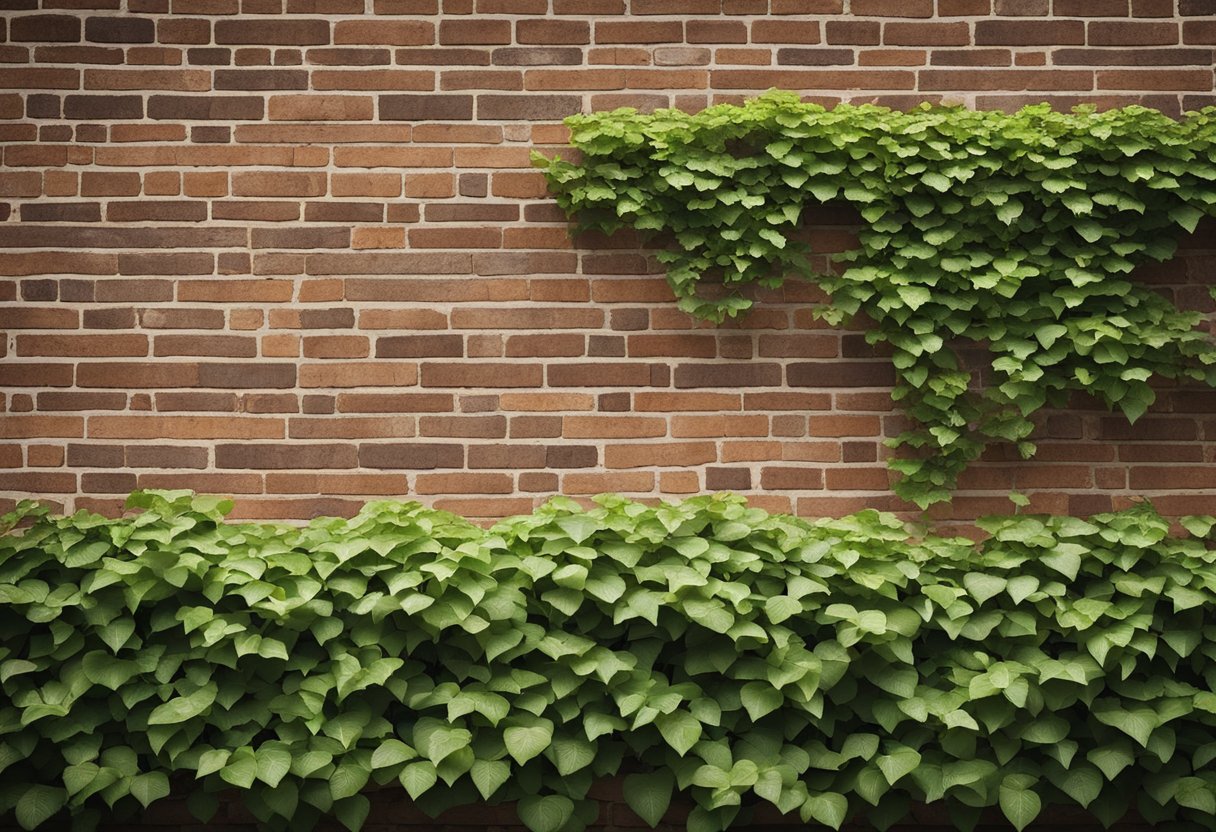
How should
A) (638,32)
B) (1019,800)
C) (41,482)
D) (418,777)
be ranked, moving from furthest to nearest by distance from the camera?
(638,32) < (41,482) < (1019,800) < (418,777)

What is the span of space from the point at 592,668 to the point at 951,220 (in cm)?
180

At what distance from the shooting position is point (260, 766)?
243 cm

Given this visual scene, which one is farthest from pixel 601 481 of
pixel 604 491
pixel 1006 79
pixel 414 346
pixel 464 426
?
pixel 1006 79

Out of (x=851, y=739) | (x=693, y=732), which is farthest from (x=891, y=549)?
(x=693, y=732)

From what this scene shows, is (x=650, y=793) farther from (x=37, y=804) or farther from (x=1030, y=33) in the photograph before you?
(x=1030, y=33)

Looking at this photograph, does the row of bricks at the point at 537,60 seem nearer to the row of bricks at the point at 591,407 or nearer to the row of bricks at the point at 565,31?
the row of bricks at the point at 565,31

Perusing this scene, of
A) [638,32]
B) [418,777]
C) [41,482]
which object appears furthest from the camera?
[638,32]

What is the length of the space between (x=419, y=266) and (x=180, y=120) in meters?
0.90

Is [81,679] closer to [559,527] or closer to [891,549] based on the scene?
[559,527]

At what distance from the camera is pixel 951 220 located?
9.65 ft

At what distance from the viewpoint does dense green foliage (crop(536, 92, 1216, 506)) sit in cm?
287

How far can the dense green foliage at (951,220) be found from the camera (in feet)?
9.41

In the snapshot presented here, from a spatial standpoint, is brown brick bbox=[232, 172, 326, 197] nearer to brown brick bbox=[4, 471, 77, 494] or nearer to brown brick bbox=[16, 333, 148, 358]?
brown brick bbox=[16, 333, 148, 358]

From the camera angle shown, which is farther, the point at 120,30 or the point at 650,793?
the point at 120,30
